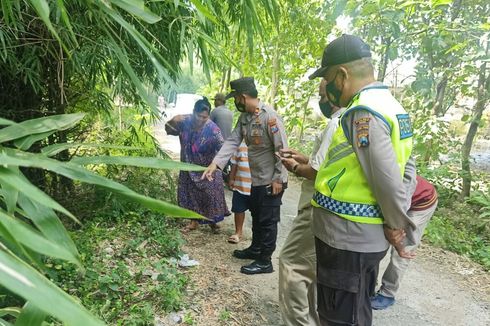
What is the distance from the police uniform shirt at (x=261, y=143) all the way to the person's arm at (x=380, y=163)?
4.53 ft

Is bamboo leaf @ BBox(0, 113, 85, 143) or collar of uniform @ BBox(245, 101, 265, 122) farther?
collar of uniform @ BBox(245, 101, 265, 122)

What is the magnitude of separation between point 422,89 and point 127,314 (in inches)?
166

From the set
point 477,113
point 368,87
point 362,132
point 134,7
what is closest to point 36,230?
point 134,7

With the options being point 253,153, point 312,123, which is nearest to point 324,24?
point 312,123

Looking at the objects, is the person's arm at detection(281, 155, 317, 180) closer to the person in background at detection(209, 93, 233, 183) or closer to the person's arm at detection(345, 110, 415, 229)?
the person's arm at detection(345, 110, 415, 229)

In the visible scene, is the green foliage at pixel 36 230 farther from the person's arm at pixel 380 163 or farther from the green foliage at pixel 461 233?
the green foliage at pixel 461 233

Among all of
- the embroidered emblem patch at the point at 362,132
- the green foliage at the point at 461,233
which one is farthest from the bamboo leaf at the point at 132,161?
the green foliage at the point at 461,233

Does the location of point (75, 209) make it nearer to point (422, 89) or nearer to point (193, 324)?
point (193, 324)

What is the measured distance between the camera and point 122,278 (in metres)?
2.49

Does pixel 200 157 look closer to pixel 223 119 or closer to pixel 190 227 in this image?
pixel 190 227

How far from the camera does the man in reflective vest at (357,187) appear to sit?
131 cm

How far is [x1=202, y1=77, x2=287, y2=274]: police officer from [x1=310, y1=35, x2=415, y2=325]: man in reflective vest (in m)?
1.22

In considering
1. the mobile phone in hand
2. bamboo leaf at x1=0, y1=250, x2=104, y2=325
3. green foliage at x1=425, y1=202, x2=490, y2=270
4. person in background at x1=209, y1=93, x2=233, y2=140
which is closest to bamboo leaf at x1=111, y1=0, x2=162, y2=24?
bamboo leaf at x1=0, y1=250, x2=104, y2=325

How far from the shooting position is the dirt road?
248 cm
